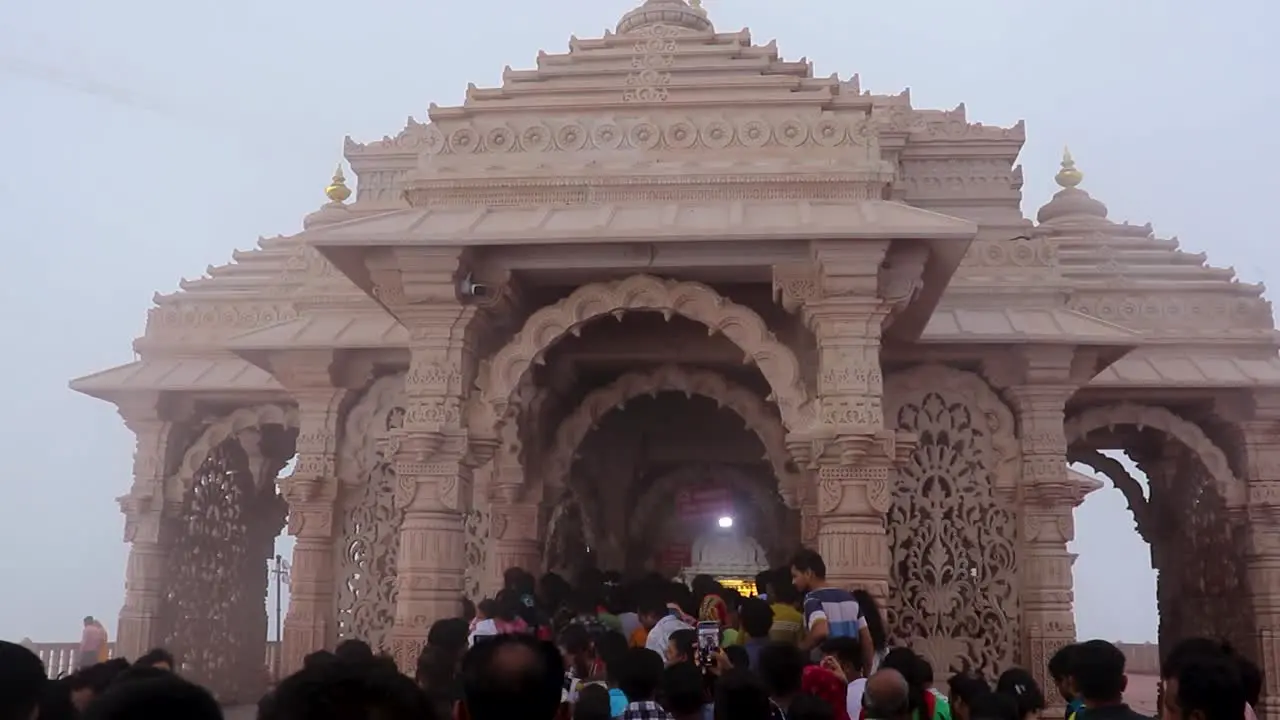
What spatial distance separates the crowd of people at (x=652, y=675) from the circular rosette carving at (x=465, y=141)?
3208 millimetres

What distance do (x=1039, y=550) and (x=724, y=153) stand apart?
4.17 m

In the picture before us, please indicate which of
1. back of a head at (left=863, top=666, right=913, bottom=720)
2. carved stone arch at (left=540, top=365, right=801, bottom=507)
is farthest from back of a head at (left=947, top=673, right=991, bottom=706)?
carved stone arch at (left=540, top=365, right=801, bottom=507)

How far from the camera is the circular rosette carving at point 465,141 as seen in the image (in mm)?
8148

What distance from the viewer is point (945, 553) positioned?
916cm

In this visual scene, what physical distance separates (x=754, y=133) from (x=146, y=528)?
7658mm

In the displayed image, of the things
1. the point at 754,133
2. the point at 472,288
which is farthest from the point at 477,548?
the point at 754,133

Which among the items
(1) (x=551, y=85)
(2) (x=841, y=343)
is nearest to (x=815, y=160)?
(2) (x=841, y=343)

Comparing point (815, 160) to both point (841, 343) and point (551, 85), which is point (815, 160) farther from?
point (551, 85)

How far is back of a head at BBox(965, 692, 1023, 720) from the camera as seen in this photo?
4430 millimetres

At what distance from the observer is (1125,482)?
13.9 metres

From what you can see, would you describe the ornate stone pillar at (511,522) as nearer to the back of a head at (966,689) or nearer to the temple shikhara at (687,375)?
the temple shikhara at (687,375)

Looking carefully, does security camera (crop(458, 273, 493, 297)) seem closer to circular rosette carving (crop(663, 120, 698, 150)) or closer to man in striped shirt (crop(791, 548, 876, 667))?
circular rosette carving (crop(663, 120, 698, 150))

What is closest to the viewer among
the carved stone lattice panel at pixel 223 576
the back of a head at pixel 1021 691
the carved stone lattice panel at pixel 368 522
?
the back of a head at pixel 1021 691

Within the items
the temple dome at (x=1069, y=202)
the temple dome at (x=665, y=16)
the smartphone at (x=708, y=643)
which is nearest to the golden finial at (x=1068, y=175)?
the temple dome at (x=1069, y=202)
